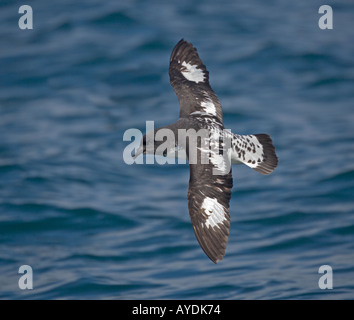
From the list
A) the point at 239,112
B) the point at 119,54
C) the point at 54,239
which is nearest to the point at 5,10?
the point at 119,54

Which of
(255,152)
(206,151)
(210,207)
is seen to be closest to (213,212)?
(210,207)

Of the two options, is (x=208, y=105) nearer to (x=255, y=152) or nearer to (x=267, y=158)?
(x=255, y=152)

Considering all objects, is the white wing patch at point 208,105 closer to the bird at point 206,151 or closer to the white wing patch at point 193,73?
the bird at point 206,151

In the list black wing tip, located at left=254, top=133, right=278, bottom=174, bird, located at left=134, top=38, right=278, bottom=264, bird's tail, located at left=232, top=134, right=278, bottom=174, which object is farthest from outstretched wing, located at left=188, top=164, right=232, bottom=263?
black wing tip, located at left=254, top=133, right=278, bottom=174

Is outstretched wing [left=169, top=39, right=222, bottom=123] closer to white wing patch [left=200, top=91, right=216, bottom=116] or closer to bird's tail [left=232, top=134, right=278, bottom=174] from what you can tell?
white wing patch [left=200, top=91, right=216, bottom=116]

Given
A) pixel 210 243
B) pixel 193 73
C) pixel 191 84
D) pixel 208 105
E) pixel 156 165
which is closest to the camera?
pixel 210 243

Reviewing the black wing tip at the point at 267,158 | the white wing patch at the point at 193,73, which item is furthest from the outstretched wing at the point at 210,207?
the white wing patch at the point at 193,73
